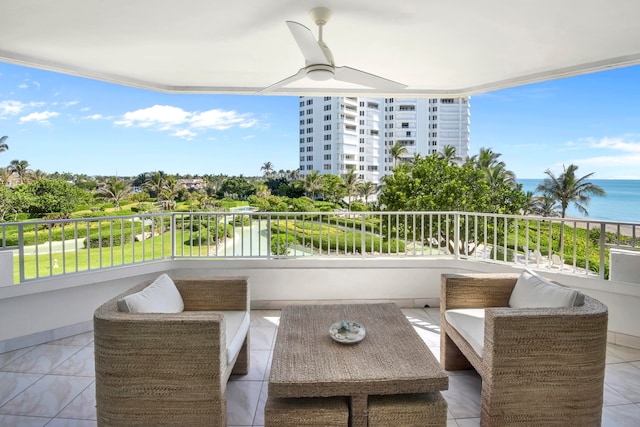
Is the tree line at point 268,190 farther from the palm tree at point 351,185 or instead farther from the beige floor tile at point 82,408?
the beige floor tile at point 82,408

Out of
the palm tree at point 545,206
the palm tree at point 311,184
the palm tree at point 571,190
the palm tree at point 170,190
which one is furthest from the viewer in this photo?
the palm tree at point 311,184

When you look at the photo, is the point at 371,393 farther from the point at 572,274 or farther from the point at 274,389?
the point at 572,274

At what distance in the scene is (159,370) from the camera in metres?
1.83

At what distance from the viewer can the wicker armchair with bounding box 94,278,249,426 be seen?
1812 mm

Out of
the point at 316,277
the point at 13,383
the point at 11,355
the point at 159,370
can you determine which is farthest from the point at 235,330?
the point at 11,355

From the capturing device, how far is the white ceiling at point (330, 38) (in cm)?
262

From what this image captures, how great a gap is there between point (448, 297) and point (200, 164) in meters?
31.2

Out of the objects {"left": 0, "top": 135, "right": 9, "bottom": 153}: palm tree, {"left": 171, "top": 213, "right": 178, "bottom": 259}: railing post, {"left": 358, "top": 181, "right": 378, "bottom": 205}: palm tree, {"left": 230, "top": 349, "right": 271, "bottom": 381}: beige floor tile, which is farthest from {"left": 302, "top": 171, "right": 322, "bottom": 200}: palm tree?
{"left": 230, "top": 349, "right": 271, "bottom": 381}: beige floor tile

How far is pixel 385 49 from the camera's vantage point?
11.4ft

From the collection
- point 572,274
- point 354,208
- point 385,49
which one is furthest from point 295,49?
point 354,208

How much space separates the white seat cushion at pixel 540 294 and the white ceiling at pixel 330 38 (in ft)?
6.27

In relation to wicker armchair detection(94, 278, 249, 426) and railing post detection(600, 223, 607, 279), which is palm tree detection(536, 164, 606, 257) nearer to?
railing post detection(600, 223, 607, 279)

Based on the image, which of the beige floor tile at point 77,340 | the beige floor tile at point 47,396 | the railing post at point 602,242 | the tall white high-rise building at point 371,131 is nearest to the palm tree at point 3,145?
the beige floor tile at point 77,340

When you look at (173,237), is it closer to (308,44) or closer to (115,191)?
(308,44)
